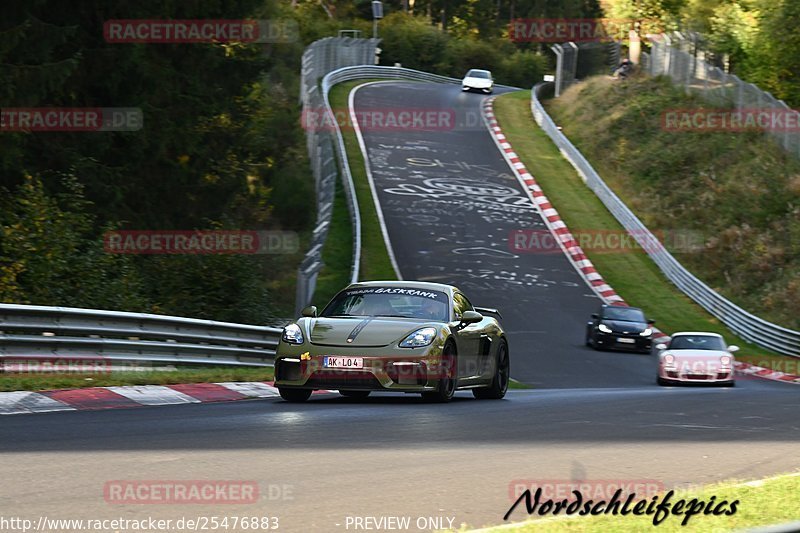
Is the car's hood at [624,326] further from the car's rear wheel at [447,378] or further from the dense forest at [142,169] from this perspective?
the car's rear wheel at [447,378]

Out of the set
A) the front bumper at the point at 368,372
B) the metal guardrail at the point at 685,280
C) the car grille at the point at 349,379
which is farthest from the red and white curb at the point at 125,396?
the metal guardrail at the point at 685,280

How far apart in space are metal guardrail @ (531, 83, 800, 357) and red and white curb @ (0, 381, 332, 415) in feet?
63.6

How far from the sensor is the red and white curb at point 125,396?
37.6 feet

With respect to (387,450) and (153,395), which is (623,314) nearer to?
(153,395)

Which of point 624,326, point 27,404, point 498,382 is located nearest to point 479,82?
point 624,326

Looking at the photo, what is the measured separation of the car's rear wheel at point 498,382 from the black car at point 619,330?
519 inches

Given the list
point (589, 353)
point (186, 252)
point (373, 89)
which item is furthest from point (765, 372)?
point (373, 89)

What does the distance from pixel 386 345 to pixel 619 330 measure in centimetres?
1670

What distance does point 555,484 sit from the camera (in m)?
8.09

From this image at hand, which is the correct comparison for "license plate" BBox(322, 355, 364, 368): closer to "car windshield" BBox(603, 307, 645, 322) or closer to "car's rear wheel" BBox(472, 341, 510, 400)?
"car's rear wheel" BBox(472, 341, 510, 400)

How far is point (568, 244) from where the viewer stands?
4125 centimetres

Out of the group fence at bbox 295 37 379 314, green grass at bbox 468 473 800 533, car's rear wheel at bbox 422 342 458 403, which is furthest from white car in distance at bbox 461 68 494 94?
green grass at bbox 468 473 800 533

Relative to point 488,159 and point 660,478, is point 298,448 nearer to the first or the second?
point 660,478

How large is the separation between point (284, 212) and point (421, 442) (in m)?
32.9
